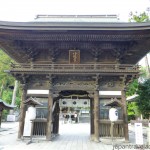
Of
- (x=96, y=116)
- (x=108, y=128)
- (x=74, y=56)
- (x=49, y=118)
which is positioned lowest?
A: (x=108, y=128)

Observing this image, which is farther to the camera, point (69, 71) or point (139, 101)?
point (139, 101)

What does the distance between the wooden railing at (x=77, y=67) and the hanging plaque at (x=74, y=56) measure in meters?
0.36

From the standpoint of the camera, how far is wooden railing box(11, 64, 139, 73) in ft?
37.0

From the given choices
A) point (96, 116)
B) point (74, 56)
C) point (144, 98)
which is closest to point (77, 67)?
point (74, 56)

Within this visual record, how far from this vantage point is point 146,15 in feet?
74.5

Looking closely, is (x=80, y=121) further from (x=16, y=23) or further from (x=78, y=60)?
(x=16, y=23)

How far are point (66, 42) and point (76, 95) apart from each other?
15.1 ft

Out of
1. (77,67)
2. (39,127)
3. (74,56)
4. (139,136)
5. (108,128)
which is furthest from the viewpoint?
(74,56)

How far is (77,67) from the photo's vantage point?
39.6 feet

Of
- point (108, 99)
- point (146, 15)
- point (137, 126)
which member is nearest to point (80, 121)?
point (146, 15)

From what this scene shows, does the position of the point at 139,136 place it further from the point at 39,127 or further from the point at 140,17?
the point at 140,17

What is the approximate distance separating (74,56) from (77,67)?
31.2 inches

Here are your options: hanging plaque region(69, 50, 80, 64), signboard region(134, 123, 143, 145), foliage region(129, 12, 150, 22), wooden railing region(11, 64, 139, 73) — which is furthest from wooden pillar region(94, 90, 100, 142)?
foliage region(129, 12, 150, 22)

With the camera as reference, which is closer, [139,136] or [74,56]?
[139,136]
